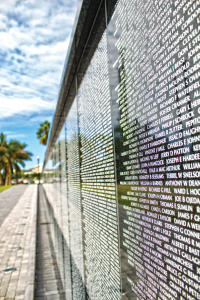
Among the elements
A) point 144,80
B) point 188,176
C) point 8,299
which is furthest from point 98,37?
point 8,299

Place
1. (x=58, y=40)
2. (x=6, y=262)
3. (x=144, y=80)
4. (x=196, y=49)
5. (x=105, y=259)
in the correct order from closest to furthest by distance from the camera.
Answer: (x=196, y=49)
(x=144, y=80)
(x=105, y=259)
(x=58, y=40)
(x=6, y=262)

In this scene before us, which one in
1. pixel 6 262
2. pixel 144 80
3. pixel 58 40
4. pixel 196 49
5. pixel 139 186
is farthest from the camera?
pixel 6 262

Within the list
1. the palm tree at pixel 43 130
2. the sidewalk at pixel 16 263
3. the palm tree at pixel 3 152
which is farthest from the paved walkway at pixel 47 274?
the palm tree at pixel 3 152

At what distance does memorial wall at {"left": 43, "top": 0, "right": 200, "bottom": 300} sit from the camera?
0.98m

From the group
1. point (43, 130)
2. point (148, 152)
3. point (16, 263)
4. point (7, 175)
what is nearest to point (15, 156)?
point (7, 175)

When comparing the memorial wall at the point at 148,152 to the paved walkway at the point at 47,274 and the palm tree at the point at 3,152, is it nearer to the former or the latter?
the paved walkway at the point at 47,274

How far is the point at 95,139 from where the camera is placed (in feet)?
8.52

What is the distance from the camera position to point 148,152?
134cm

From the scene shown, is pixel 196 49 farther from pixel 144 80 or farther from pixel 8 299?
pixel 8 299

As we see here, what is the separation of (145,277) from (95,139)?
147 centimetres

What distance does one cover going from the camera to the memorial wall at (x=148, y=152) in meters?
0.98

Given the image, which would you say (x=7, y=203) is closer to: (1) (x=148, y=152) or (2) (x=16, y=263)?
(2) (x=16, y=263)

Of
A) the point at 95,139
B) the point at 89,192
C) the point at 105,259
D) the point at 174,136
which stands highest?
the point at 95,139

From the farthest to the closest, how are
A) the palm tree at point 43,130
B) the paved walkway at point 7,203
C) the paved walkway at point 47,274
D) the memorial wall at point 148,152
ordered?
the palm tree at point 43,130
the paved walkway at point 7,203
the paved walkway at point 47,274
the memorial wall at point 148,152
